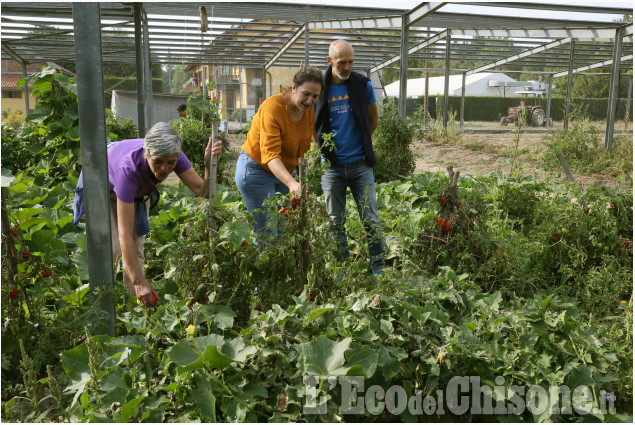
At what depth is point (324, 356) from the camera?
1.99 m

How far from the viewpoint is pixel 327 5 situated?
27.8 ft

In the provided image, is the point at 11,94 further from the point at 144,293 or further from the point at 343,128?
the point at 144,293

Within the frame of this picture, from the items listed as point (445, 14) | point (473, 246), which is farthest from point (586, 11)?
point (473, 246)

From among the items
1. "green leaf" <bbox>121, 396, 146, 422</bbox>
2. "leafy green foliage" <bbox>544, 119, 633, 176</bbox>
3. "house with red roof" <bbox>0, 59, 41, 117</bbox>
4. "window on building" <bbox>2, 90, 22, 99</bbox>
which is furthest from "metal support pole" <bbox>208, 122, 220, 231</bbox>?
"window on building" <bbox>2, 90, 22, 99</bbox>

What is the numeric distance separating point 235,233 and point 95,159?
74cm

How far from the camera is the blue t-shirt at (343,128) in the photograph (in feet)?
12.0

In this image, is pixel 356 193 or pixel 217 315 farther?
pixel 356 193

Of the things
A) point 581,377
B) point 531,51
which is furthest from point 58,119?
point 531,51

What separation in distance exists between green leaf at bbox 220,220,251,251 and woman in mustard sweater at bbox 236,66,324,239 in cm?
52

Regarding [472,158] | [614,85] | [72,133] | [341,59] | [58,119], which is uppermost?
[614,85]

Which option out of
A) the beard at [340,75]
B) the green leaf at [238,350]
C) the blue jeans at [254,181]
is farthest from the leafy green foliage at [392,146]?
the green leaf at [238,350]

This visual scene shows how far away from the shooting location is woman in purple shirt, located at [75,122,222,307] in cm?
260

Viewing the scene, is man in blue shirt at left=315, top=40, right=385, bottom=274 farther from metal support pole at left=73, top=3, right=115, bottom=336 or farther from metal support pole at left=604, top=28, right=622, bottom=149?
metal support pole at left=604, top=28, right=622, bottom=149

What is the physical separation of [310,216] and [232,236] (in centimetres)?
47
